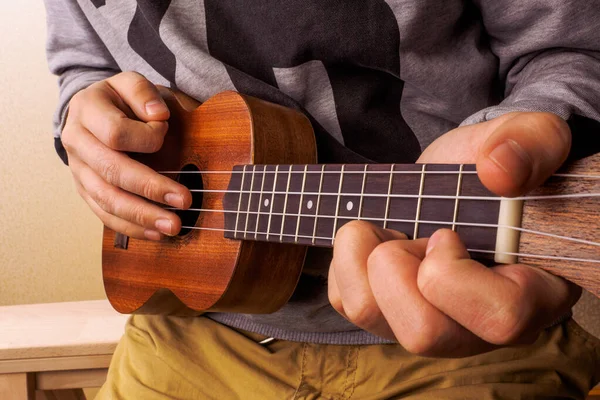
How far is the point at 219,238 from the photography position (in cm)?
69

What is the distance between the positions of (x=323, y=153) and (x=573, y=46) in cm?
33

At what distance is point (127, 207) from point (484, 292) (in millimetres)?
527

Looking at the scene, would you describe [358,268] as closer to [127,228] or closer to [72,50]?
[127,228]

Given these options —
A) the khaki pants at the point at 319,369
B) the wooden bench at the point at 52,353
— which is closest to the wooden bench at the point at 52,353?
the wooden bench at the point at 52,353

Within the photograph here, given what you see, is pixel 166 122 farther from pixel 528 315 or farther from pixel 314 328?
pixel 528 315

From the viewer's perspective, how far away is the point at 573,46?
604 millimetres

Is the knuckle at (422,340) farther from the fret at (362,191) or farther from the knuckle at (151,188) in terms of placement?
the knuckle at (151,188)

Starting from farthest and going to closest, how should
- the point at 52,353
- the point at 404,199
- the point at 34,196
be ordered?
the point at 34,196 < the point at 52,353 < the point at 404,199

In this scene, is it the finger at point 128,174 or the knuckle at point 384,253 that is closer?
the knuckle at point 384,253

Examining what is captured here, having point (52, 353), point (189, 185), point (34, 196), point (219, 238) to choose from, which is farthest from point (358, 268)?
point (34, 196)

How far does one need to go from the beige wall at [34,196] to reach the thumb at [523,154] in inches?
58.9

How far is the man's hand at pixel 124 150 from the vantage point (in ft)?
2.37

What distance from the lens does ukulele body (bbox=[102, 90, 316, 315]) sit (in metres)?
0.67

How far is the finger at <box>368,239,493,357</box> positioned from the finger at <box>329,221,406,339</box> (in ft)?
0.07
